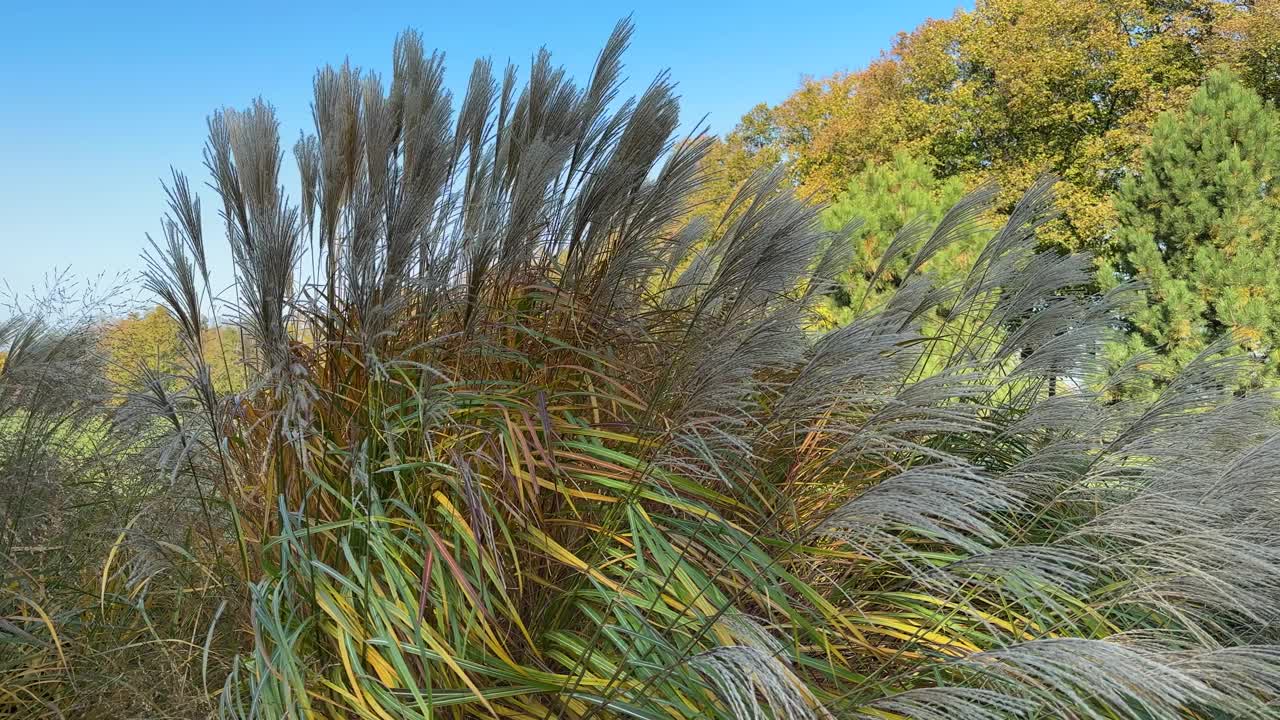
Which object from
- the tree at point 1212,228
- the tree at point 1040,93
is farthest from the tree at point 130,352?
the tree at point 1040,93

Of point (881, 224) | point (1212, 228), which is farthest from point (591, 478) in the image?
point (1212, 228)

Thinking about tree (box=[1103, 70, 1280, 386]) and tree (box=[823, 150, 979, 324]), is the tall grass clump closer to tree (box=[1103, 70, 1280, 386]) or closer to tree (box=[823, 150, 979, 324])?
tree (box=[823, 150, 979, 324])

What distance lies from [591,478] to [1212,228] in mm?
11626

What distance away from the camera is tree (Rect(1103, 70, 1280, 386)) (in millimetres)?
10820

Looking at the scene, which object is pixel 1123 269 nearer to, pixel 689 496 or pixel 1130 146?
pixel 1130 146

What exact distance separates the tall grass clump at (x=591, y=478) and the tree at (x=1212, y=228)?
9.38 metres

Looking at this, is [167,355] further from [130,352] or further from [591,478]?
[591,478]

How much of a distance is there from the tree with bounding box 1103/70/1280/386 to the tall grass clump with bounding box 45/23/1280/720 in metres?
9.38

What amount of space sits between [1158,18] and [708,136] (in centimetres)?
1827

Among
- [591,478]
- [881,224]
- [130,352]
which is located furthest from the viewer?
[881,224]


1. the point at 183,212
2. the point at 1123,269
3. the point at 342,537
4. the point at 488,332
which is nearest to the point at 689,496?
the point at 488,332

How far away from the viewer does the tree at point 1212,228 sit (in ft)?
35.5

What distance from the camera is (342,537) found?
1.97 metres

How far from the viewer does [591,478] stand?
2.08m
